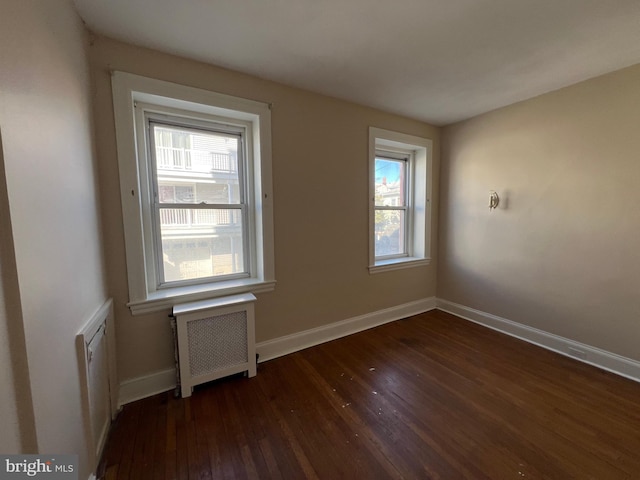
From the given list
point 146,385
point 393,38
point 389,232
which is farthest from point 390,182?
point 146,385

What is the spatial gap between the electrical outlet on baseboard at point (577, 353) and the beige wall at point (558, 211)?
0.32ft

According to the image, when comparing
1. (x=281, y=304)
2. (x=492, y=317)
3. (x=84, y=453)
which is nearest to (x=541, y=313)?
(x=492, y=317)

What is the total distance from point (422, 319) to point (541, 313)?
1.16 m

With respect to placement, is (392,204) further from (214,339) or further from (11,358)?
(11,358)

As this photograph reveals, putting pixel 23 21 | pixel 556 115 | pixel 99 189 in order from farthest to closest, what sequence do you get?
1. pixel 556 115
2. pixel 99 189
3. pixel 23 21

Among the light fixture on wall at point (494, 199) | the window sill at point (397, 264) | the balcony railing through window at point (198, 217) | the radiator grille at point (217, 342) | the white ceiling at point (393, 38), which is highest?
the white ceiling at point (393, 38)

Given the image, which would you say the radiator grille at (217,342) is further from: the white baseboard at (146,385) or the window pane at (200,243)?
the window pane at (200,243)

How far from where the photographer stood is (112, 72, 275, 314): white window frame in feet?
5.55

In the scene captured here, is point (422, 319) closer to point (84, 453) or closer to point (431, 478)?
point (431, 478)

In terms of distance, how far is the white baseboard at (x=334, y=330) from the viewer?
232 centimetres

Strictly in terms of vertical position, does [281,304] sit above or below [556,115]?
below

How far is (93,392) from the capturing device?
4.29 feet

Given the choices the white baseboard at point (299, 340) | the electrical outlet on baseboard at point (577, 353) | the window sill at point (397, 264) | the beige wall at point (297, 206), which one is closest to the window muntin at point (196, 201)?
the beige wall at point (297, 206)

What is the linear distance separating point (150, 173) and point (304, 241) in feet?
4.47
